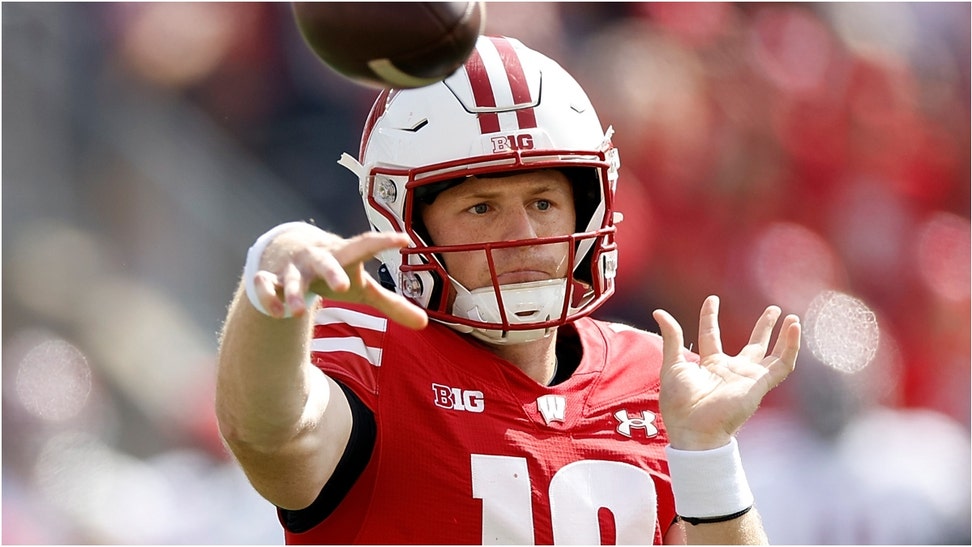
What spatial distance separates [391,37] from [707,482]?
810mm

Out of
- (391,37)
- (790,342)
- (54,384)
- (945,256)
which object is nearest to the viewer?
(391,37)

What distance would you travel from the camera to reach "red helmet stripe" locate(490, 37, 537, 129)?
2078 millimetres

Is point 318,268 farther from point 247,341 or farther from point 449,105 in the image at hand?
point 449,105

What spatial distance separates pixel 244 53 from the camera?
408 cm

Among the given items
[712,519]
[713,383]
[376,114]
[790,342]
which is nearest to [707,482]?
[712,519]

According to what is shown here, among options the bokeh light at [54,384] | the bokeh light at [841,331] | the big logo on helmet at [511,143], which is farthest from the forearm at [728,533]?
the bokeh light at [841,331]

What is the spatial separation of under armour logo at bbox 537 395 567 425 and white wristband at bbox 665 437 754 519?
23 centimetres

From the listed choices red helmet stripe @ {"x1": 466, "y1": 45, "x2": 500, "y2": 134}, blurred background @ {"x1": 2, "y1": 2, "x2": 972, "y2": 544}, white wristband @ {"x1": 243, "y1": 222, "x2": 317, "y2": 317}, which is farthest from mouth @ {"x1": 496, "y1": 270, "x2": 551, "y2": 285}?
blurred background @ {"x1": 2, "y1": 2, "x2": 972, "y2": 544}

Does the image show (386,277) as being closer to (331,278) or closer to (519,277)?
(519,277)

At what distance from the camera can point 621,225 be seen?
13.8 feet

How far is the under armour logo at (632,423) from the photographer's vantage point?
6.63ft

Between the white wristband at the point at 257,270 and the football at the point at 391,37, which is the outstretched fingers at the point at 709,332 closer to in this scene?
the football at the point at 391,37

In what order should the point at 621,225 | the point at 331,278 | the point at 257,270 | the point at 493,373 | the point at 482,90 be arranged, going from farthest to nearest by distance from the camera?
the point at 621,225 < the point at 482,90 < the point at 493,373 < the point at 257,270 < the point at 331,278

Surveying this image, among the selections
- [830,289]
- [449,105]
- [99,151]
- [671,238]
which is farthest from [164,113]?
[830,289]
